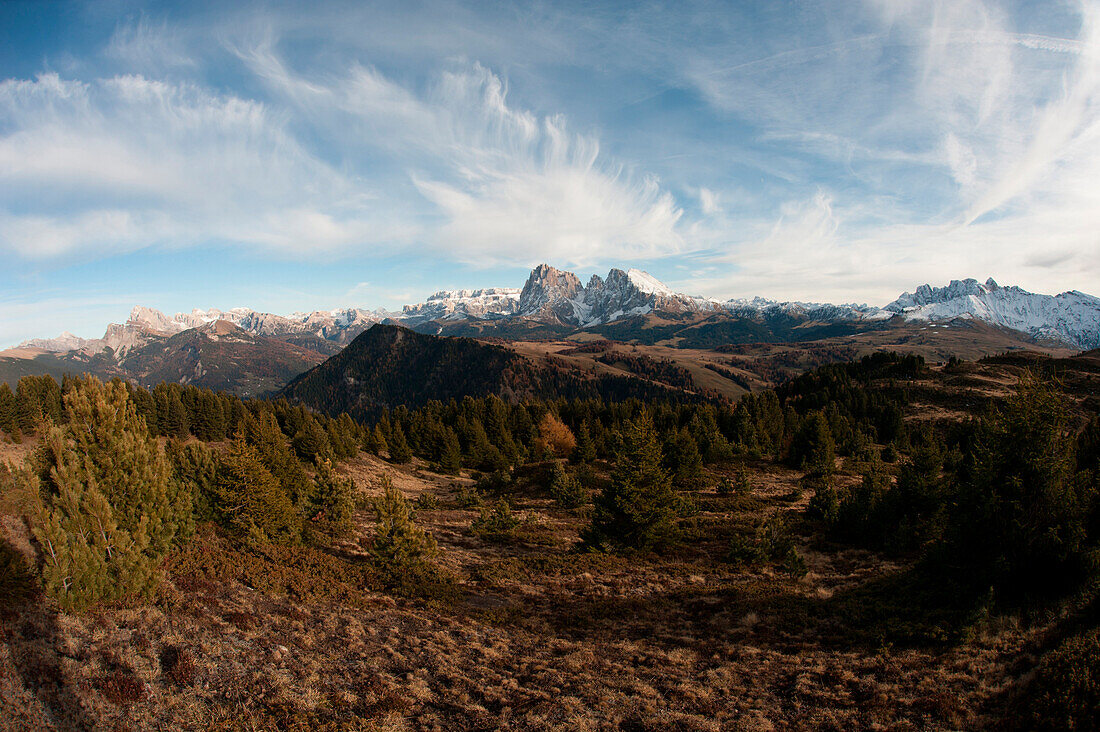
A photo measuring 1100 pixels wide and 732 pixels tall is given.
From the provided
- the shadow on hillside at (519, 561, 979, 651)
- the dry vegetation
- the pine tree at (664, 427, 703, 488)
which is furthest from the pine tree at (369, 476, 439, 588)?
the pine tree at (664, 427, 703, 488)

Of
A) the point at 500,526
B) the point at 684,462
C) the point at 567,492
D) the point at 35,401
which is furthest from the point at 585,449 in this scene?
the point at 35,401

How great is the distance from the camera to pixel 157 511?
18.5m

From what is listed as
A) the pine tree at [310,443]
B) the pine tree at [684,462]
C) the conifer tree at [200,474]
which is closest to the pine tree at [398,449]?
the pine tree at [310,443]

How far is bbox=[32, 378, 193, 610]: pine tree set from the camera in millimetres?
15227

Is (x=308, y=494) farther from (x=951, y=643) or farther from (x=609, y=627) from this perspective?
(x=951, y=643)

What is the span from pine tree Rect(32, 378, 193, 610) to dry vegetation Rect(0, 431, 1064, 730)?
4.00 feet

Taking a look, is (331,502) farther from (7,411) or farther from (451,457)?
(7,411)

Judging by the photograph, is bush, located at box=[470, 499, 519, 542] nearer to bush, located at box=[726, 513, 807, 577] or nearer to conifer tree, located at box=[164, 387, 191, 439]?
bush, located at box=[726, 513, 807, 577]

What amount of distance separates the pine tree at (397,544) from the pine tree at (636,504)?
12.9 metres

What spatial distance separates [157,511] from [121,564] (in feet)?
8.24

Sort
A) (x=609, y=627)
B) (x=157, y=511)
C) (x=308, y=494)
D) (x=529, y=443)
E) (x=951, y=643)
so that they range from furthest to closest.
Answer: (x=529, y=443), (x=308, y=494), (x=609, y=627), (x=157, y=511), (x=951, y=643)

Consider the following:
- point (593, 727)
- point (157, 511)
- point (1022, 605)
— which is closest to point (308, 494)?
point (157, 511)

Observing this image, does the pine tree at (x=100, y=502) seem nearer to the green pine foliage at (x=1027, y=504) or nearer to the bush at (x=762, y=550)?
the bush at (x=762, y=550)

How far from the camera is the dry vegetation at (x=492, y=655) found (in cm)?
1312
